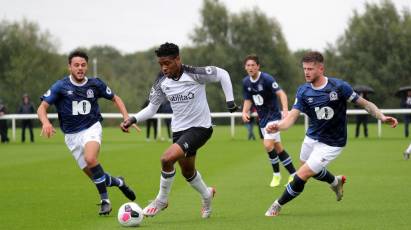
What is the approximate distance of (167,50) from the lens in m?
10.0

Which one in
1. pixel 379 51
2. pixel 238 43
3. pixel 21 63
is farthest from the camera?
pixel 238 43

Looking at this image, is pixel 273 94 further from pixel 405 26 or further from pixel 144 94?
pixel 144 94

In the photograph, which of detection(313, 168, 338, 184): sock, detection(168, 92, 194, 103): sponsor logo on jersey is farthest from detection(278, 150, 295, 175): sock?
detection(168, 92, 194, 103): sponsor logo on jersey

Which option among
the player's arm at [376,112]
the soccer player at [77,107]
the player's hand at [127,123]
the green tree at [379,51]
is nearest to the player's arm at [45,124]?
the soccer player at [77,107]

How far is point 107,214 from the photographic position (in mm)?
11086

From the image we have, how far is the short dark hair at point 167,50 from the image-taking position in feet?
32.9

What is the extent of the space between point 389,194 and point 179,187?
12.8 ft

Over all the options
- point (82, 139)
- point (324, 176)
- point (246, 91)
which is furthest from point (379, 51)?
point (82, 139)

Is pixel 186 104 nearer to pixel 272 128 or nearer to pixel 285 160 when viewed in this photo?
pixel 272 128

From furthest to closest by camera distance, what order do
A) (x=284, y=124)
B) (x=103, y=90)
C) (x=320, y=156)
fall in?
(x=103, y=90) → (x=320, y=156) → (x=284, y=124)

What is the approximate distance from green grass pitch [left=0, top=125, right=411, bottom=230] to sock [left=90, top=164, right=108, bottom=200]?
1.02ft

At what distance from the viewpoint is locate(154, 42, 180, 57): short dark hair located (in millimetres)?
10016

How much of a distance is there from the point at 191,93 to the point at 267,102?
4.99 m

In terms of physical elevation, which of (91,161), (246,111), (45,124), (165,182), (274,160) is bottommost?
(274,160)
